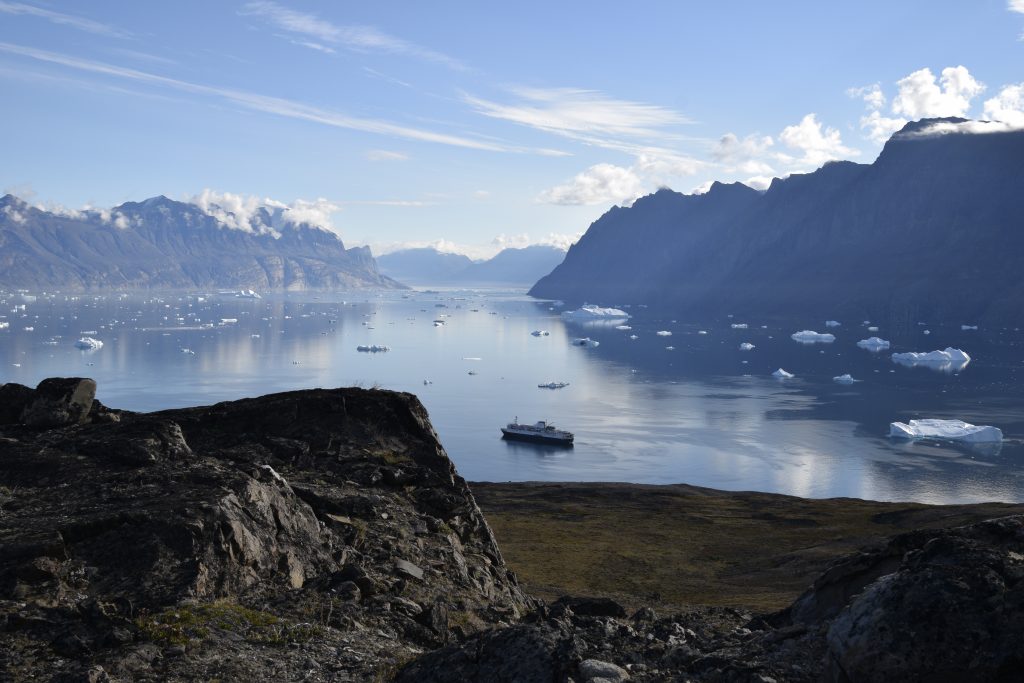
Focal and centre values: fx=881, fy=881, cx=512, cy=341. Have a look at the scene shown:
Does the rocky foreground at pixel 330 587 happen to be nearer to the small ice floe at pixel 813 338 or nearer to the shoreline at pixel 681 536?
the shoreline at pixel 681 536

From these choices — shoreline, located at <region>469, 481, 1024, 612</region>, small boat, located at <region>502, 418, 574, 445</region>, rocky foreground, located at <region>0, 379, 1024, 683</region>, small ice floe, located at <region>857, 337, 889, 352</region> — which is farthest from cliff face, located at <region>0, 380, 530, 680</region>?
small ice floe, located at <region>857, 337, 889, 352</region>

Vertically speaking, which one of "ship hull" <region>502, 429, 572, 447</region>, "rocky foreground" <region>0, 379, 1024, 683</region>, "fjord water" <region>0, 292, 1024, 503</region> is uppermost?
"rocky foreground" <region>0, 379, 1024, 683</region>

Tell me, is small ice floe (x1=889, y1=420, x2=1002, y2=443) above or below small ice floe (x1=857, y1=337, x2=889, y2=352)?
below

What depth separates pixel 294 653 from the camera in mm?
11141

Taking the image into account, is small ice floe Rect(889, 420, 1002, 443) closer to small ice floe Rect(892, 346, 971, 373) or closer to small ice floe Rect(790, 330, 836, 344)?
small ice floe Rect(892, 346, 971, 373)

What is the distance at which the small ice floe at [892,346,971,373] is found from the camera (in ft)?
455

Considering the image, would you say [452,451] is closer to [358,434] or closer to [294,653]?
[358,434]

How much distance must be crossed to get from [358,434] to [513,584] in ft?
16.8

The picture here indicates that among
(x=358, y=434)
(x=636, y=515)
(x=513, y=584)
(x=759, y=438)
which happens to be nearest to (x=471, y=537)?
(x=513, y=584)

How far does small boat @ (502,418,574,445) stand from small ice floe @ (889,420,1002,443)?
31305 mm

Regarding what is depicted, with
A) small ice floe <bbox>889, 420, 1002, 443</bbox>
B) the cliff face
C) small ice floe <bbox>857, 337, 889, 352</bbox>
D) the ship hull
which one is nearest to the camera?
the cliff face

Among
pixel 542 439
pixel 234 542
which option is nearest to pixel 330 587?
pixel 234 542

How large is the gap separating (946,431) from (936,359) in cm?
6477

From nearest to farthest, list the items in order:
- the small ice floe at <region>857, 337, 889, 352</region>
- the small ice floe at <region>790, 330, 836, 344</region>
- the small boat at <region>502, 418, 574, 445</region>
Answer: the small boat at <region>502, 418, 574, 445</region> < the small ice floe at <region>857, 337, 889, 352</region> < the small ice floe at <region>790, 330, 836, 344</region>
